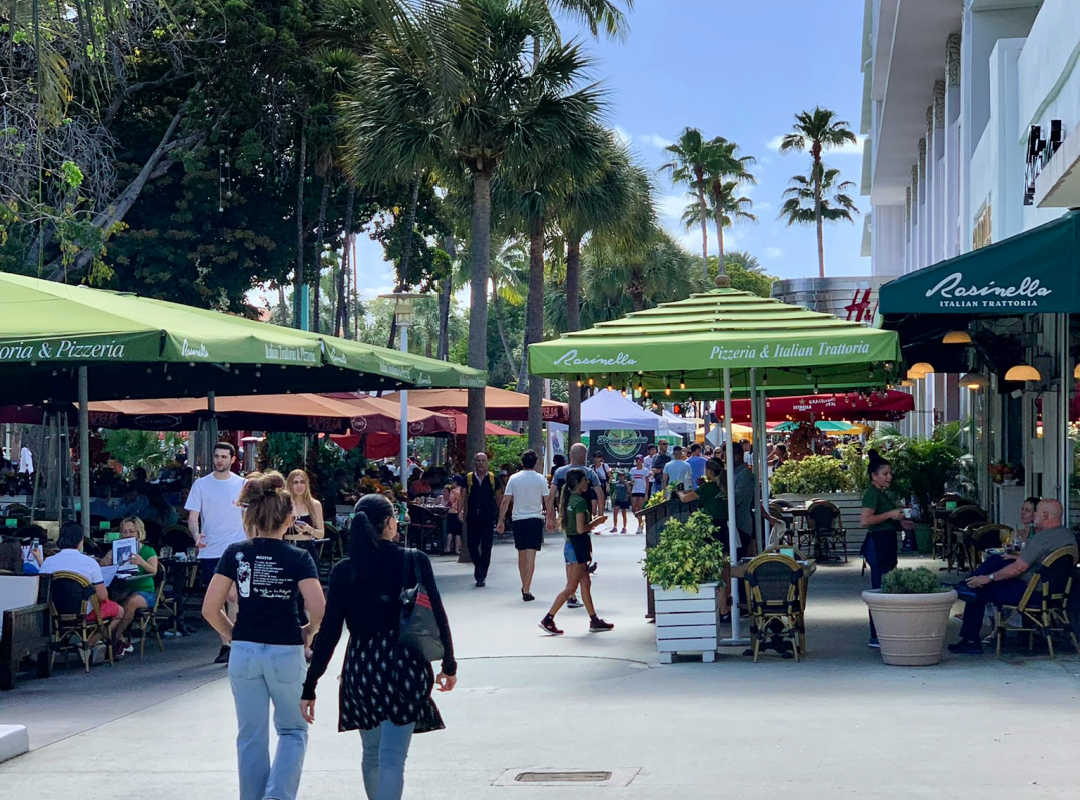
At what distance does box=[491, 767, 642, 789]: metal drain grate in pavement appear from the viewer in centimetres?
748

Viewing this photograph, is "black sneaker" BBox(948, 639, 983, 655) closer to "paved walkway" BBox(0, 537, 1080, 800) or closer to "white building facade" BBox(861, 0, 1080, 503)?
"paved walkway" BBox(0, 537, 1080, 800)

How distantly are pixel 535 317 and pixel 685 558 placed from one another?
947 inches

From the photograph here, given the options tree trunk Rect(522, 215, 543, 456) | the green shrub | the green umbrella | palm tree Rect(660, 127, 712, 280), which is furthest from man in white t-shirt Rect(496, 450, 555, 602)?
palm tree Rect(660, 127, 712, 280)

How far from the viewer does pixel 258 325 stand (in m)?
15.7

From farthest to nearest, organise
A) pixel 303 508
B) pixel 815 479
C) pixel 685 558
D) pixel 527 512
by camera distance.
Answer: pixel 815 479, pixel 527 512, pixel 303 508, pixel 685 558

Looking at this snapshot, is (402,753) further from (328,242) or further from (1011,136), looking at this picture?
(328,242)

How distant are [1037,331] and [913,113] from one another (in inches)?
689

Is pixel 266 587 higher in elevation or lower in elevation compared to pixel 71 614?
higher

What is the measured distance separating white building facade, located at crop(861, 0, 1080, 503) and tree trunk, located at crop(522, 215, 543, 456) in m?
→ 8.61

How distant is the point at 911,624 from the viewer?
35.8 ft

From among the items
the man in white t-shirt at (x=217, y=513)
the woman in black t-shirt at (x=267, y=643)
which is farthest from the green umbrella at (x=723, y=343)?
the woman in black t-shirt at (x=267, y=643)

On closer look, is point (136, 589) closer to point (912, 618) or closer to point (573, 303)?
point (912, 618)

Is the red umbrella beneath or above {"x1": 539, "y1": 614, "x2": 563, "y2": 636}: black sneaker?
above

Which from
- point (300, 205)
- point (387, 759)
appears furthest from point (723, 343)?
point (300, 205)
